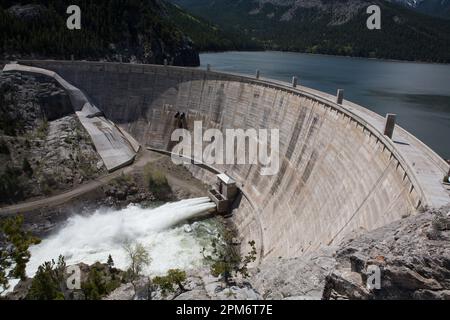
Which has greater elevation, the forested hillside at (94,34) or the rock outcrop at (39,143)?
the forested hillside at (94,34)

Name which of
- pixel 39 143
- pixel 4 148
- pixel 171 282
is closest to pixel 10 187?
pixel 4 148

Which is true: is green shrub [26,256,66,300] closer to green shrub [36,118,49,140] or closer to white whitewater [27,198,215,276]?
white whitewater [27,198,215,276]

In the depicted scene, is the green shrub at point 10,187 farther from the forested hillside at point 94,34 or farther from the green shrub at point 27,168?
the forested hillside at point 94,34

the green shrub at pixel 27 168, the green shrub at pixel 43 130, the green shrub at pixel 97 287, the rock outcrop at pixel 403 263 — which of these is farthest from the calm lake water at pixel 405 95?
the green shrub at pixel 43 130

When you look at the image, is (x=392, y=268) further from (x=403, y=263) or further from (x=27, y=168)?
(x=27, y=168)

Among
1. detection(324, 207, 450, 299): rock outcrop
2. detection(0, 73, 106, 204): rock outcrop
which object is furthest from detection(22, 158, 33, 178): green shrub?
detection(324, 207, 450, 299): rock outcrop
